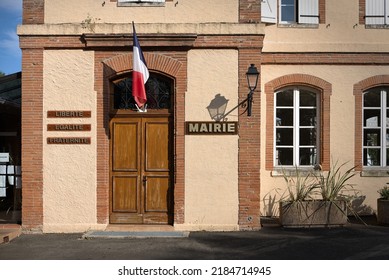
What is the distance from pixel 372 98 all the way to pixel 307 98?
5.75ft

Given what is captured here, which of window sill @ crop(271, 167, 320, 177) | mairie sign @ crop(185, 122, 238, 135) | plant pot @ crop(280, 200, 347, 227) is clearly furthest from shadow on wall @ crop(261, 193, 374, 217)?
mairie sign @ crop(185, 122, 238, 135)

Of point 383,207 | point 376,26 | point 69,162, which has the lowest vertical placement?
point 383,207

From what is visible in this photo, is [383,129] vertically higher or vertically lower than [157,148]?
higher

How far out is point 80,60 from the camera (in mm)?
9234

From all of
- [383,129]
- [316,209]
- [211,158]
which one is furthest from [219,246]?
[383,129]

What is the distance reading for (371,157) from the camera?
36.8 feet

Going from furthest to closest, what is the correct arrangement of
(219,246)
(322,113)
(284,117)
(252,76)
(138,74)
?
1. (284,117)
2. (322,113)
3. (252,76)
4. (138,74)
5. (219,246)

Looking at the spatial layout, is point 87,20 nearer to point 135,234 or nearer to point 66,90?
point 66,90

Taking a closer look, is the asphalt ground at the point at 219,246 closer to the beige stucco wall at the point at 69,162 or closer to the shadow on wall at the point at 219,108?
the beige stucco wall at the point at 69,162

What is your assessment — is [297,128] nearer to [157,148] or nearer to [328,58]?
[328,58]

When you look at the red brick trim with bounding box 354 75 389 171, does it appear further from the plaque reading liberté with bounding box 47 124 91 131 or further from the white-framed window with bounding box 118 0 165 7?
the plaque reading liberté with bounding box 47 124 91 131

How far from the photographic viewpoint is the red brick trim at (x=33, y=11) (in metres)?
9.21

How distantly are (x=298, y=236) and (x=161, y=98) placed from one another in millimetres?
4212

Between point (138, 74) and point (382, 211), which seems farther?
point (382, 211)
